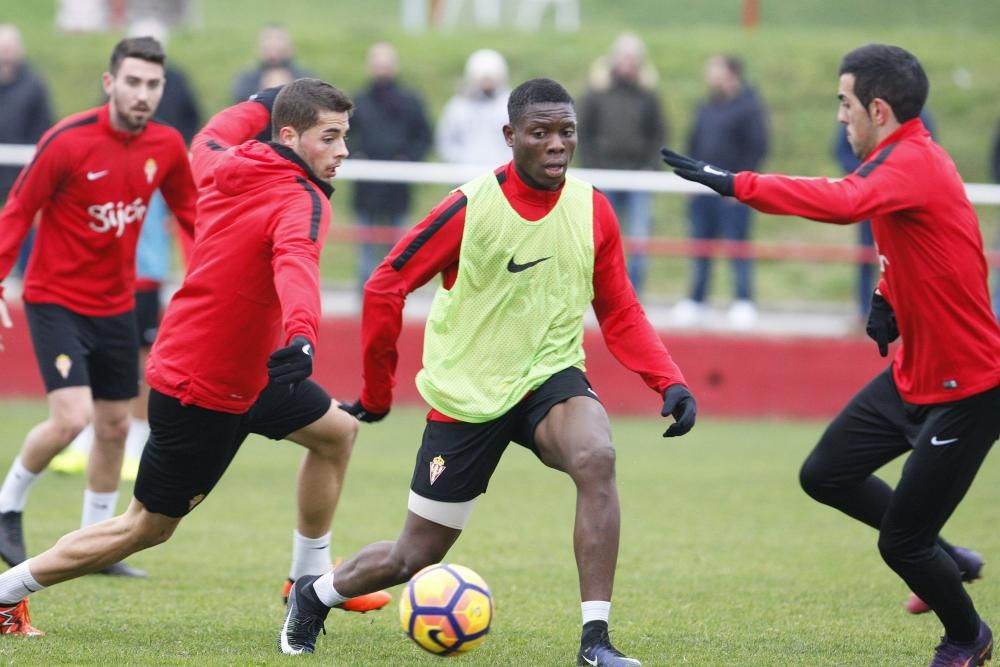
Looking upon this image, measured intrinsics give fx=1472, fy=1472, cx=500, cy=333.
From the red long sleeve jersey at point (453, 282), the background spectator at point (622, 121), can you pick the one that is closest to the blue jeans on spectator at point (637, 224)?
the background spectator at point (622, 121)

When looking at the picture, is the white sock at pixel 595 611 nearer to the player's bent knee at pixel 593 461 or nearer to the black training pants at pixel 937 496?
the player's bent knee at pixel 593 461

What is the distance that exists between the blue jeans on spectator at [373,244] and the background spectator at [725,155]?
272 cm

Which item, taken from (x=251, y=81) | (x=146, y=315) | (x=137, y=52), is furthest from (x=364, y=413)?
(x=251, y=81)

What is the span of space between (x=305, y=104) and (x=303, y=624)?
1978 mm

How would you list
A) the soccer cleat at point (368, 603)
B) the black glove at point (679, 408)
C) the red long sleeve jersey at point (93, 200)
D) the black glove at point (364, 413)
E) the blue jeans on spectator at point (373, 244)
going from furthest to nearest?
the blue jeans on spectator at point (373, 244) < the red long sleeve jersey at point (93, 200) < the soccer cleat at point (368, 603) < the black glove at point (364, 413) < the black glove at point (679, 408)

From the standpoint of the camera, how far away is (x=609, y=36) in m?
24.1

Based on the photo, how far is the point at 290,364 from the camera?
476 centimetres

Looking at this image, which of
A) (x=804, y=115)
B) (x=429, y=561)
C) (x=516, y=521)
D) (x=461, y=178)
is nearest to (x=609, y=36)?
(x=804, y=115)

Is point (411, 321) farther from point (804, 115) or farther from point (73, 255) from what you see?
point (804, 115)

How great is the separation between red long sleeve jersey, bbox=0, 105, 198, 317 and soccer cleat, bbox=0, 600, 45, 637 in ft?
6.64

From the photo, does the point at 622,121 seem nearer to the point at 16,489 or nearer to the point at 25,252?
the point at 25,252

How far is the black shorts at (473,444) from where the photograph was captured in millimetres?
5391

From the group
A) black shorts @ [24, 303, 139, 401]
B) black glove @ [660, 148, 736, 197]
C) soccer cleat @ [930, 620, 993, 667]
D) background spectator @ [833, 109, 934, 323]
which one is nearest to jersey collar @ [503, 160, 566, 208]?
black glove @ [660, 148, 736, 197]

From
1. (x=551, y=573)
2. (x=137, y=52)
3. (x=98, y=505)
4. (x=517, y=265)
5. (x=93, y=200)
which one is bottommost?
(x=551, y=573)
